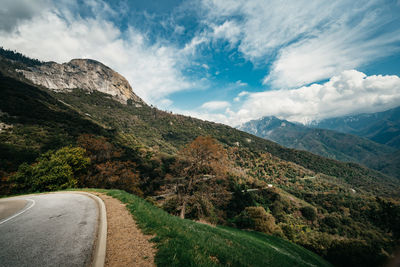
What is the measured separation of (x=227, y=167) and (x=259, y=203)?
75.1 meters

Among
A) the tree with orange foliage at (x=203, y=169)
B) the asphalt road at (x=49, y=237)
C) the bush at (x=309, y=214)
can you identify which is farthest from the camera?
the bush at (x=309, y=214)

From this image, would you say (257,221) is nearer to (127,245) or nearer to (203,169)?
(203,169)

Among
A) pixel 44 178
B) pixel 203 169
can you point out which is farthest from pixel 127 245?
pixel 44 178

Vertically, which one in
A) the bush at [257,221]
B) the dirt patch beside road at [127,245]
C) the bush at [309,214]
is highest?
the dirt patch beside road at [127,245]

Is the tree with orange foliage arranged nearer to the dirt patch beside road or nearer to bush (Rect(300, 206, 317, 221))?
the dirt patch beside road

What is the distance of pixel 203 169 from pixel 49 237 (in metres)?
15.8

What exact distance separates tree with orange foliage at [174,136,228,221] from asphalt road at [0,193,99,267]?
12596 millimetres

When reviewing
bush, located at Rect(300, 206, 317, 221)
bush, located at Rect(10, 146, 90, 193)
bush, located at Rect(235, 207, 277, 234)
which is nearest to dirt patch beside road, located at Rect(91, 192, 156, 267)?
bush, located at Rect(10, 146, 90, 193)

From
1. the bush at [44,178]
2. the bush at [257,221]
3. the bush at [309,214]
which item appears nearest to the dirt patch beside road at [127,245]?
the bush at [44,178]

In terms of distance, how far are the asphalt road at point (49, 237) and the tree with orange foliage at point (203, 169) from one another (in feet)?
41.3

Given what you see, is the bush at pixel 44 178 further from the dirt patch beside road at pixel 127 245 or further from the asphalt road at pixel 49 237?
the dirt patch beside road at pixel 127 245

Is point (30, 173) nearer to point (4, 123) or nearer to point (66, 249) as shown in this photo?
point (66, 249)

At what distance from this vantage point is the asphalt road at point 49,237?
3934 mm

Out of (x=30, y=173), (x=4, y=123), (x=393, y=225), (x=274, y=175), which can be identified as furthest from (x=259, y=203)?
(x=4, y=123)
